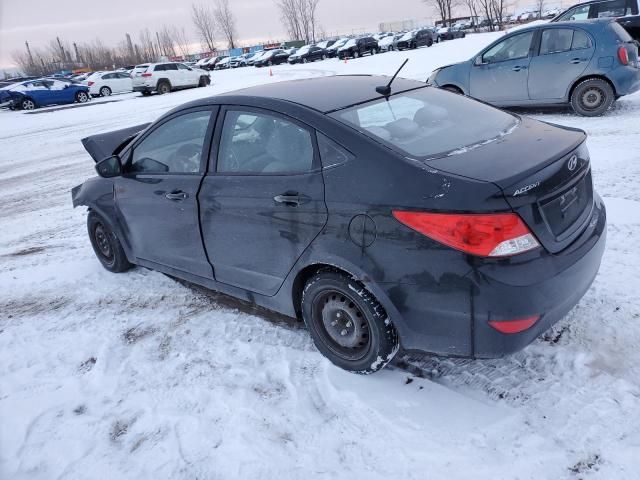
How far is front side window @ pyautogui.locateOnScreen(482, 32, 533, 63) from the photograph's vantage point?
8898 mm

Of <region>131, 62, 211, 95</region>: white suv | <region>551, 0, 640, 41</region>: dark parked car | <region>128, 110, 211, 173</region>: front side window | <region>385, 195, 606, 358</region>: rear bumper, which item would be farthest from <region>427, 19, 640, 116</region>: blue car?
<region>131, 62, 211, 95</region>: white suv

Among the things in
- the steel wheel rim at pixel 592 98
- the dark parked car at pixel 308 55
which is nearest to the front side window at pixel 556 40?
the steel wheel rim at pixel 592 98

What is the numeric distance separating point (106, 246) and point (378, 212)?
132 inches

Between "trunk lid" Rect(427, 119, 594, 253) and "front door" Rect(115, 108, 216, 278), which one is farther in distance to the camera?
"front door" Rect(115, 108, 216, 278)

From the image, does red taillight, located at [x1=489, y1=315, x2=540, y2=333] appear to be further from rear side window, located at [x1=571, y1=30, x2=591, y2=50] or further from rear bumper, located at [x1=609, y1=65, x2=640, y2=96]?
rear side window, located at [x1=571, y1=30, x2=591, y2=50]

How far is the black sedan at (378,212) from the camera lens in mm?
2342

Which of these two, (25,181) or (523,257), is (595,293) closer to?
(523,257)

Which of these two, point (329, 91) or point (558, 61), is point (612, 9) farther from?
point (329, 91)

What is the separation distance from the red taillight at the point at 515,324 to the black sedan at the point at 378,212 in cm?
1

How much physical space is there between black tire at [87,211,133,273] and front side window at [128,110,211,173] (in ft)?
2.86

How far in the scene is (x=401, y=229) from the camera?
246 centimetres

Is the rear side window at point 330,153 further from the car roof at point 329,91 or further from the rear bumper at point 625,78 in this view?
the rear bumper at point 625,78

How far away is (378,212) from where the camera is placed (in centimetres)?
252

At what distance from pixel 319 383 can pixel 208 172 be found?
5.19 feet
